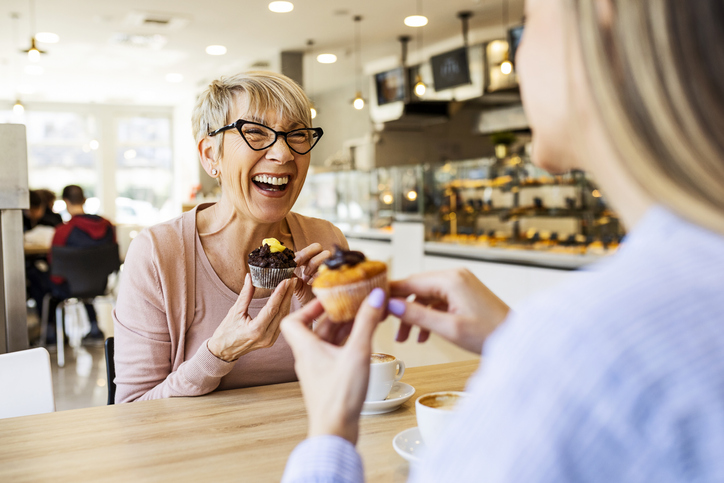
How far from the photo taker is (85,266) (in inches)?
215

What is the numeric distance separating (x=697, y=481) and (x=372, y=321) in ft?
1.23

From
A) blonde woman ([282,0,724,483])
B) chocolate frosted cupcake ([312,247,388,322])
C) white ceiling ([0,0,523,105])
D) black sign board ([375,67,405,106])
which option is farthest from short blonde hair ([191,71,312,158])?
black sign board ([375,67,405,106])

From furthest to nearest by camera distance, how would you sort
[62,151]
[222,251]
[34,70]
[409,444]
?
[62,151]
[34,70]
[222,251]
[409,444]

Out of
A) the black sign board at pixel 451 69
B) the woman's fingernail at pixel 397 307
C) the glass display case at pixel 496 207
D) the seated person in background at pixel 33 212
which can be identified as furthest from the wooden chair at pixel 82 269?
the woman's fingernail at pixel 397 307

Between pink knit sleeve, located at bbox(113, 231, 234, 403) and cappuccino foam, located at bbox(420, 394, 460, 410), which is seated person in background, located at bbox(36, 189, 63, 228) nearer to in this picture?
pink knit sleeve, located at bbox(113, 231, 234, 403)

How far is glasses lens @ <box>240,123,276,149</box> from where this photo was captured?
1765 millimetres

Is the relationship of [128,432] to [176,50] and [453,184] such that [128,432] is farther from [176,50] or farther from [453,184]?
[176,50]

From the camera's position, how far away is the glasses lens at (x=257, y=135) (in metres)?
1.76

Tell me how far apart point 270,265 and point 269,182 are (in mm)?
286

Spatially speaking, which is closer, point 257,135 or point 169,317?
point 169,317

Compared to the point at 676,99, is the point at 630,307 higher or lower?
lower

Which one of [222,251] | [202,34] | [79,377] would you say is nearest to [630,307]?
[222,251]

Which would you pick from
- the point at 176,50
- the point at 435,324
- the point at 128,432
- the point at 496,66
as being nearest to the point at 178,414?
the point at 128,432

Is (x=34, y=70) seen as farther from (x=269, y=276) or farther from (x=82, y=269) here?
(x=269, y=276)
